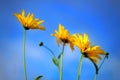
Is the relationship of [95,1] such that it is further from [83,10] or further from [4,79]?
[4,79]

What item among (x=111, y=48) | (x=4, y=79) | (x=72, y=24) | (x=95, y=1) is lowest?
(x=4, y=79)

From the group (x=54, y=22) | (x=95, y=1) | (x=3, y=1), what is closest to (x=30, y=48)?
(x=54, y=22)

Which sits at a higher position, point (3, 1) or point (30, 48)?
point (3, 1)

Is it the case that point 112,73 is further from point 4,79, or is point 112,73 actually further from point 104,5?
point 4,79

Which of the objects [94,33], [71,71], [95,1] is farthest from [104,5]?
[71,71]

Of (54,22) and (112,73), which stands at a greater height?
(54,22)

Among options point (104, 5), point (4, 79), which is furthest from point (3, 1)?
point (104, 5)

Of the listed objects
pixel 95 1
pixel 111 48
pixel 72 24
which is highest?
pixel 95 1

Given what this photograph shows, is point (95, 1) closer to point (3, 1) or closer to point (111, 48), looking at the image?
point (111, 48)
